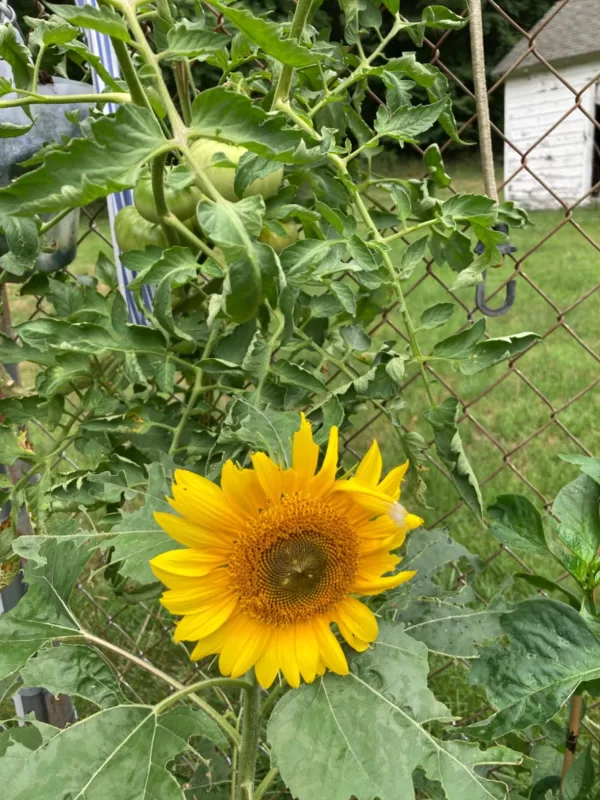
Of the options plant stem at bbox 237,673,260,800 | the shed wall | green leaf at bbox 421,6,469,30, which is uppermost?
green leaf at bbox 421,6,469,30

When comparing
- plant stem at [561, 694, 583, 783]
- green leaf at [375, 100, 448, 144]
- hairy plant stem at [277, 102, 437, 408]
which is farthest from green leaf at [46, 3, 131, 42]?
plant stem at [561, 694, 583, 783]

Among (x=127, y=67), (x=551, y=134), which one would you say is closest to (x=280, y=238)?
(x=127, y=67)

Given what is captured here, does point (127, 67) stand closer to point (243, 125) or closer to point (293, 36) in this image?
point (243, 125)

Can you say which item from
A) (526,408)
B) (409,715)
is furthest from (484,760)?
(526,408)

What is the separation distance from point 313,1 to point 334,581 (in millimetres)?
601

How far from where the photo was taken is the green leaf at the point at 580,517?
82 cm

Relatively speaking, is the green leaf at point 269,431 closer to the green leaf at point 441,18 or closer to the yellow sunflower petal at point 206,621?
the yellow sunflower petal at point 206,621

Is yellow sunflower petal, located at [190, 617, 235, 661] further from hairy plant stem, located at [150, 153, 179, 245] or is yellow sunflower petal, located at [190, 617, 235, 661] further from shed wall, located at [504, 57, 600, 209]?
shed wall, located at [504, 57, 600, 209]

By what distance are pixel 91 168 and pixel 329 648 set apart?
1.49 feet

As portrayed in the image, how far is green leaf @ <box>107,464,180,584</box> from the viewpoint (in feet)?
2.22

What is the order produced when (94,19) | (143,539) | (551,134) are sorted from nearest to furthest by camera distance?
1. (94,19)
2. (143,539)
3. (551,134)

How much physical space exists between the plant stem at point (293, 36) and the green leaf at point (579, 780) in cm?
81

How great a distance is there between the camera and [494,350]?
31.6 inches

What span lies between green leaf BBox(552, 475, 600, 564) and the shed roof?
24.7ft
